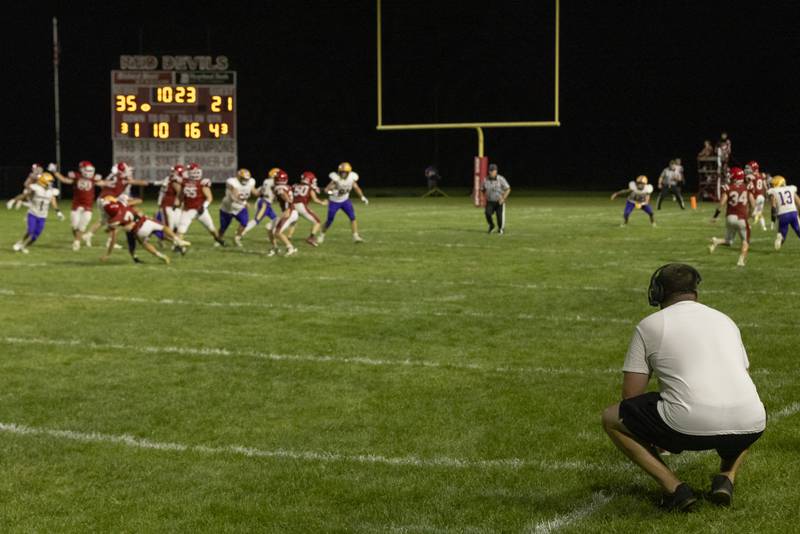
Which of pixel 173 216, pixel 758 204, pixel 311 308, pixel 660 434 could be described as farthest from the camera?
pixel 758 204

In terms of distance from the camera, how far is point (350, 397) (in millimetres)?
9367

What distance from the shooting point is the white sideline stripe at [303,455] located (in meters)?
7.24

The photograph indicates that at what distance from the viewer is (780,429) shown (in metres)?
7.94

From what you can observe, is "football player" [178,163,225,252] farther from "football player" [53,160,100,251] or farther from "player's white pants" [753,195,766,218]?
"player's white pants" [753,195,766,218]

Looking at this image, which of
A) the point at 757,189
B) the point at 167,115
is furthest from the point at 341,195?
the point at 167,115

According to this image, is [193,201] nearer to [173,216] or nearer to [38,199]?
[173,216]

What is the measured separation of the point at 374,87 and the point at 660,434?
1906 inches

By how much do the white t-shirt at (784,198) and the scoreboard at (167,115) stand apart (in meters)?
20.8

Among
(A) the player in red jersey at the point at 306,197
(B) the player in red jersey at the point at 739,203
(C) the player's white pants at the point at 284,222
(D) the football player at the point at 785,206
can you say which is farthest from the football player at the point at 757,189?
(C) the player's white pants at the point at 284,222

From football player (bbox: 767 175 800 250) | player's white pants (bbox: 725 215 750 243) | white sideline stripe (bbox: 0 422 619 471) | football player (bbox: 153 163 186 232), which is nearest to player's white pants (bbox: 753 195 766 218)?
football player (bbox: 767 175 800 250)

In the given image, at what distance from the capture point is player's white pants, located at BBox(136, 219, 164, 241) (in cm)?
2005

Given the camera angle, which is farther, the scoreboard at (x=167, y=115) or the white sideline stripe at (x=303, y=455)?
the scoreboard at (x=167, y=115)

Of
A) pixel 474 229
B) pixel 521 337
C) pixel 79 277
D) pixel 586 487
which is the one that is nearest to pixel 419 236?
pixel 474 229

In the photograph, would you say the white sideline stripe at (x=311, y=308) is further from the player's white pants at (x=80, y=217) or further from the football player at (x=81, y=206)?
the player's white pants at (x=80, y=217)
